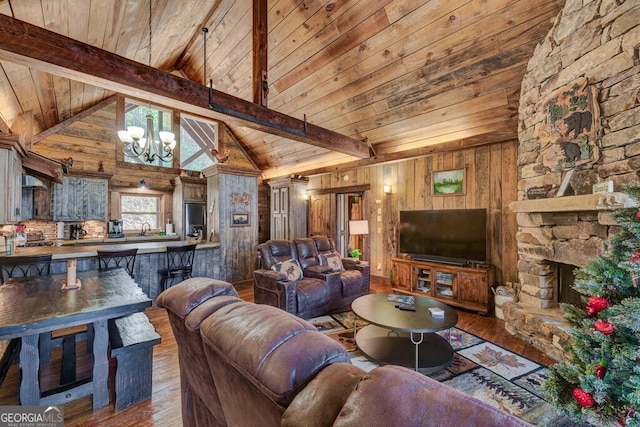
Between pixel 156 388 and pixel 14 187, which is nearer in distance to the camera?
pixel 156 388

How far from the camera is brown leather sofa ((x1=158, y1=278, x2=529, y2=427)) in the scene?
51cm

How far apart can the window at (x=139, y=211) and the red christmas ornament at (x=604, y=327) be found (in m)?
7.83

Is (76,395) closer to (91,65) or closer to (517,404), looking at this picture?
(91,65)

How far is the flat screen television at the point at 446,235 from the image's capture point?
411 cm

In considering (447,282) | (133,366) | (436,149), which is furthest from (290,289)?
(436,149)

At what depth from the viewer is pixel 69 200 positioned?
5.38 m

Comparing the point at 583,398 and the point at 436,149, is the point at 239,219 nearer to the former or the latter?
the point at 436,149

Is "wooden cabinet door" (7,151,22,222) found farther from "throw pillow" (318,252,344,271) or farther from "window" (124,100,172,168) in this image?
"throw pillow" (318,252,344,271)

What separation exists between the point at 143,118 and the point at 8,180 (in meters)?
4.58

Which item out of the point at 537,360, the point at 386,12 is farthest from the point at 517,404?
the point at 386,12

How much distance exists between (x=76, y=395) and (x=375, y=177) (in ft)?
17.4

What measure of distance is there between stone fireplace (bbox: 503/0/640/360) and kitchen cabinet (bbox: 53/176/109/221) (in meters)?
7.48

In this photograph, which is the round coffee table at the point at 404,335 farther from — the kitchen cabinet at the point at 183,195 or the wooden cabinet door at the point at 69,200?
the wooden cabinet door at the point at 69,200

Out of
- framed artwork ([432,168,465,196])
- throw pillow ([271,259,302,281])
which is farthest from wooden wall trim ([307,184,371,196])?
throw pillow ([271,259,302,281])
